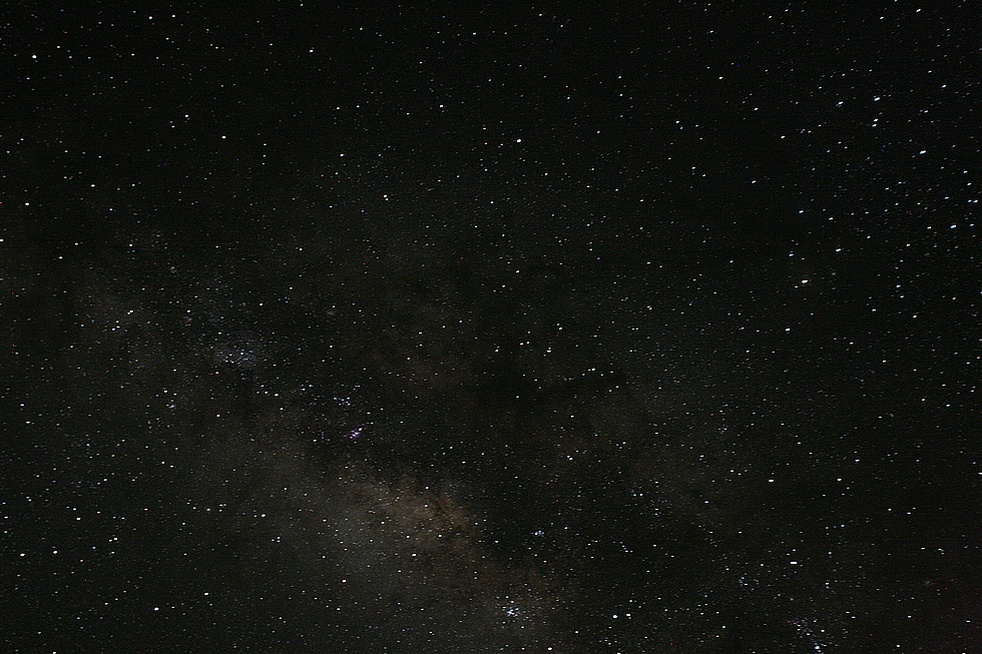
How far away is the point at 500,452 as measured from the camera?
4.01ft

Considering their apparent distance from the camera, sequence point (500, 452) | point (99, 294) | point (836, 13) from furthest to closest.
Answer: point (500, 452) → point (99, 294) → point (836, 13)

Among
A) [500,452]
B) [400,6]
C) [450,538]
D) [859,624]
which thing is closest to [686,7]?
[400,6]

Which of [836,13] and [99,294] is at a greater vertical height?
[836,13]

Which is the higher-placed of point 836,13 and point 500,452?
point 836,13

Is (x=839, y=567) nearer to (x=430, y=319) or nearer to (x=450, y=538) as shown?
(x=450, y=538)

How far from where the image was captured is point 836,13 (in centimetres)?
97

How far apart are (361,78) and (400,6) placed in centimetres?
18

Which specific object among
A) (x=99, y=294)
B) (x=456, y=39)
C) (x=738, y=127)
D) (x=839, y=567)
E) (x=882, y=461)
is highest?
(x=456, y=39)

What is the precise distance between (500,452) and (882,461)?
104 centimetres

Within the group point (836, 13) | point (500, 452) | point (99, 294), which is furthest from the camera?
point (500, 452)

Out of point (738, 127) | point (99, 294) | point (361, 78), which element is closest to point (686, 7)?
point (738, 127)

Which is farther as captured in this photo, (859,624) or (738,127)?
(859,624)

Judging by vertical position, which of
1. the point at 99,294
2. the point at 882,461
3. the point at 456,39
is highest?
the point at 456,39

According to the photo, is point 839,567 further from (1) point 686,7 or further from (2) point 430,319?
(1) point 686,7
